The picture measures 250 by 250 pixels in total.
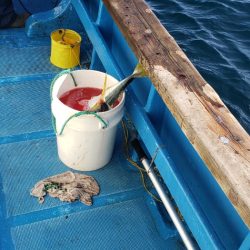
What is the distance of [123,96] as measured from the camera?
2.63 m

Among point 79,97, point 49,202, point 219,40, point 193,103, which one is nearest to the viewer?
point 193,103

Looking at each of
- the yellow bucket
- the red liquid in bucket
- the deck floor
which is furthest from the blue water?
the red liquid in bucket

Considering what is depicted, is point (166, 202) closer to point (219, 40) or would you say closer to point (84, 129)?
point (84, 129)

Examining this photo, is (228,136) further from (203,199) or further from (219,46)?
(219,46)

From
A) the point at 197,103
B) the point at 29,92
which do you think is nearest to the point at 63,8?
the point at 29,92

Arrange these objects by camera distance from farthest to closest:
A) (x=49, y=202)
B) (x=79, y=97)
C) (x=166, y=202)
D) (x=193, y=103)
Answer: (x=79, y=97)
(x=49, y=202)
(x=166, y=202)
(x=193, y=103)

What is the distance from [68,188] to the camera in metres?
2.70

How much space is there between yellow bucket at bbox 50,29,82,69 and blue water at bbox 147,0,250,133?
5.72 feet

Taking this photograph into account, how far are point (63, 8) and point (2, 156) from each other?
74.3 inches

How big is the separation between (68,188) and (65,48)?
4.98 ft

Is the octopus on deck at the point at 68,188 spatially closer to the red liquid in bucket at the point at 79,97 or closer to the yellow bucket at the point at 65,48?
the red liquid in bucket at the point at 79,97

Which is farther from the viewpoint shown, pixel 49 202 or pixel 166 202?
pixel 49 202

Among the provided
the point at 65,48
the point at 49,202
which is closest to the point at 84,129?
the point at 49,202

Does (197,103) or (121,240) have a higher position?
(197,103)
